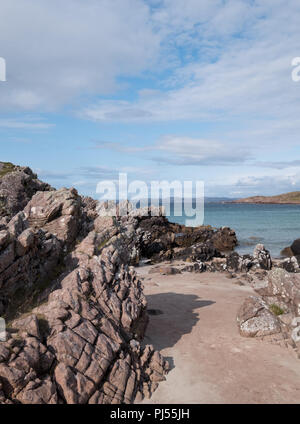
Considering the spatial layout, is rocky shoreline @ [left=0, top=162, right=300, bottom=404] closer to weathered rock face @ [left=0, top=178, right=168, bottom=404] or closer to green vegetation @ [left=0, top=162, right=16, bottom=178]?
weathered rock face @ [left=0, top=178, right=168, bottom=404]

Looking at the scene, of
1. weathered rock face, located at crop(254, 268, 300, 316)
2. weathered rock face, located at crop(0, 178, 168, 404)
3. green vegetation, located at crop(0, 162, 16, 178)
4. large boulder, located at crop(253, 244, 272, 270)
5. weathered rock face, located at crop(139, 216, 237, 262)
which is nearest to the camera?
weathered rock face, located at crop(0, 178, 168, 404)

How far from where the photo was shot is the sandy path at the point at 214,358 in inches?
473

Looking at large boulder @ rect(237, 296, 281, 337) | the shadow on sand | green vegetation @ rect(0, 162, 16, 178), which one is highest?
green vegetation @ rect(0, 162, 16, 178)

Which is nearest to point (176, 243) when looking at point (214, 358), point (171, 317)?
point (171, 317)

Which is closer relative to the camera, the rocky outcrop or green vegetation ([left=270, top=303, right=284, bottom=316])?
the rocky outcrop

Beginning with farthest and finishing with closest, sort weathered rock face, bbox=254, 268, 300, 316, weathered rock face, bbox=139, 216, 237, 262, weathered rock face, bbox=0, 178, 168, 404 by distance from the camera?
weathered rock face, bbox=139, 216, 237, 262, weathered rock face, bbox=254, 268, 300, 316, weathered rock face, bbox=0, 178, 168, 404

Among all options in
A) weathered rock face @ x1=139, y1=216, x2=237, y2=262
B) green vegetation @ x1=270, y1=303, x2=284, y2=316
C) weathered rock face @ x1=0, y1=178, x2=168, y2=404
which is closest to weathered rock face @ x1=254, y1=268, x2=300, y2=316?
green vegetation @ x1=270, y1=303, x2=284, y2=316

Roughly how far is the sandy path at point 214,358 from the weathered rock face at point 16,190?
47.1 ft

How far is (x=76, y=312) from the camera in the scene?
1259 centimetres

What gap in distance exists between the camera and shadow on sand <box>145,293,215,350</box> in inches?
673

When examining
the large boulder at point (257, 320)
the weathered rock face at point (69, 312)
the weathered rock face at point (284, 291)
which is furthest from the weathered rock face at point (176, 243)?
the weathered rock face at point (69, 312)

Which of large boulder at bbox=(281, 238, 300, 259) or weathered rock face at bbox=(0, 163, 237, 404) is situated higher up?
Answer: weathered rock face at bbox=(0, 163, 237, 404)

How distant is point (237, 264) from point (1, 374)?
3017 cm
